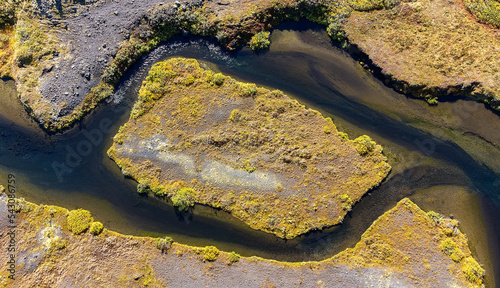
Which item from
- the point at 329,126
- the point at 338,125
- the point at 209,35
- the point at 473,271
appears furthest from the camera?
the point at 209,35

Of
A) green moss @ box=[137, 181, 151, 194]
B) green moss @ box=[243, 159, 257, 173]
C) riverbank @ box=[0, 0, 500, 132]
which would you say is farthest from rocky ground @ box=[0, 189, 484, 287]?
riverbank @ box=[0, 0, 500, 132]

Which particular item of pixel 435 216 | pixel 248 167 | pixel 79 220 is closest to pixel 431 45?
pixel 435 216

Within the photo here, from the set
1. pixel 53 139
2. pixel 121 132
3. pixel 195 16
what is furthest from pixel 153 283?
pixel 195 16

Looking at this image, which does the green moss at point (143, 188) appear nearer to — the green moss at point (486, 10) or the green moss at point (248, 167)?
the green moss at point (248, 167)

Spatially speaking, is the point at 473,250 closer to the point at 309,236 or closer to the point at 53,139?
the point at 309,236

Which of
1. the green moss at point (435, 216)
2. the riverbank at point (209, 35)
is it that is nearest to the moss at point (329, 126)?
→ the riverbank at point (209, 35)

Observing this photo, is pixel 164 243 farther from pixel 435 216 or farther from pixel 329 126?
pixel 435 216

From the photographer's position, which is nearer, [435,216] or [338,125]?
[435,216]

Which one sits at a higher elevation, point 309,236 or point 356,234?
point 356,234
